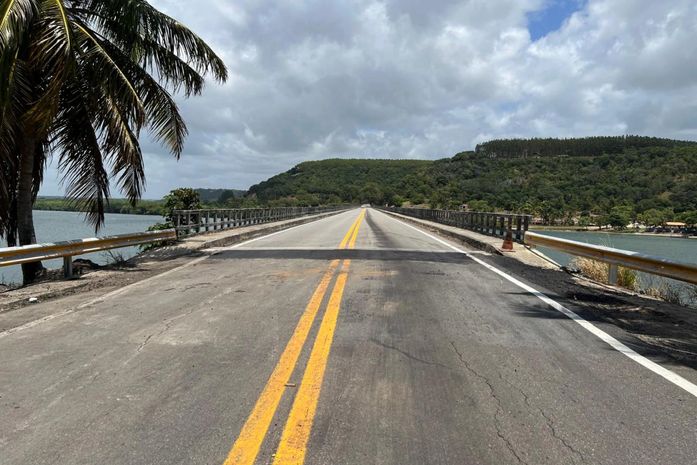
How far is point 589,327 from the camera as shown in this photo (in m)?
6.61

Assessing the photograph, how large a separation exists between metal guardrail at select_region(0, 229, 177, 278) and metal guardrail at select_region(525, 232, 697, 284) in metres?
10.5

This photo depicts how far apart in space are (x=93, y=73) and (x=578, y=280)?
37.7ft

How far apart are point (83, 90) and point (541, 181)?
9157 centimetres

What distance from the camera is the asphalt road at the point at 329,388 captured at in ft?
11.0

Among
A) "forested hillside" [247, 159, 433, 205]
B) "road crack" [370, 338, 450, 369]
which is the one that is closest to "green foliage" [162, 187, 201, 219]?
"road crack" [370, 338, 450, 369]

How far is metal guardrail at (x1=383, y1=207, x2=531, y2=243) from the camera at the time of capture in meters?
17.6

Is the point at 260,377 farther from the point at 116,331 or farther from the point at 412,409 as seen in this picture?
the point at 116,331

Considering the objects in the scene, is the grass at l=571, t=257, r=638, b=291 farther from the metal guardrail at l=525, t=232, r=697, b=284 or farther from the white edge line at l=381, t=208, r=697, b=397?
the white edge line at l=381, t=208, r=697, b=397

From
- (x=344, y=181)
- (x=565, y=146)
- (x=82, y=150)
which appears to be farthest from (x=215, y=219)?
(x=344, y=181)

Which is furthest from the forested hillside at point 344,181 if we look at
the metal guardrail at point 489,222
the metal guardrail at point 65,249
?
the metal guardrail at point 65,249

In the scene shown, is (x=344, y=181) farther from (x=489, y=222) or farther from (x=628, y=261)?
(x=628, y=261)

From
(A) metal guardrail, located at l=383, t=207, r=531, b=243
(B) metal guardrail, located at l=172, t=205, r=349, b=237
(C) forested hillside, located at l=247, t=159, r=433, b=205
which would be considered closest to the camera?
(A) metal guardrail, located at l=383, t=207, r=531, b=243

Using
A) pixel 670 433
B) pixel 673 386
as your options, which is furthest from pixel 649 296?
pixel 670 433

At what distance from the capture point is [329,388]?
432 centimetres
